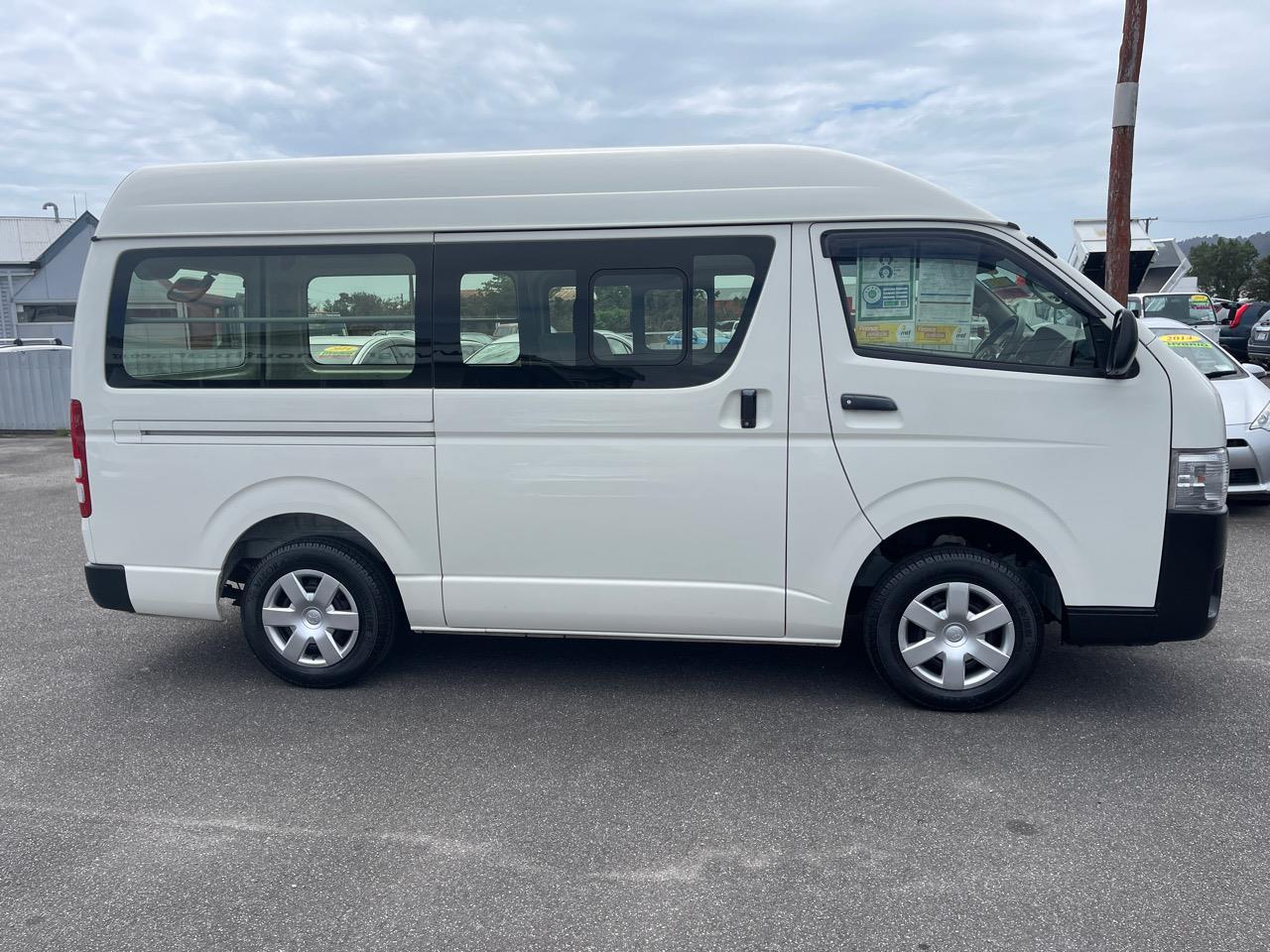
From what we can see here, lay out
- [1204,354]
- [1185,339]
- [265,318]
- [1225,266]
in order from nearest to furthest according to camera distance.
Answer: [265,318] < [1204,354] < [1185,339] < [1225,266]

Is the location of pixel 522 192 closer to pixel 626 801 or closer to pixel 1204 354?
pixel 626 801

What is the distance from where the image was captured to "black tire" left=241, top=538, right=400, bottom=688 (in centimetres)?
454

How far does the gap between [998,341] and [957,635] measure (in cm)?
128

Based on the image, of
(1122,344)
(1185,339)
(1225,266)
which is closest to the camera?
(1122,344)

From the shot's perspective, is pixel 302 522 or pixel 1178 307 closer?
pixel 302 522

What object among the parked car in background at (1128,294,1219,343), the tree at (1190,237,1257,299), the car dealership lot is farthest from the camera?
the tree at (1190,237,1257,299)

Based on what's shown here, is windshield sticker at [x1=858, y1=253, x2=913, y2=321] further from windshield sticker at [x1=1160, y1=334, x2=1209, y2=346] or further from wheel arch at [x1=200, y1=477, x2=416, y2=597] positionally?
windshield sticker at [x1=1160, y1=334, x2=1209, y2=346]

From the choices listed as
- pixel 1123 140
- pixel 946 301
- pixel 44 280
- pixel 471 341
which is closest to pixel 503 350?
pixel 471 341

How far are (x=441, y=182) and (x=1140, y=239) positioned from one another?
1812 cm

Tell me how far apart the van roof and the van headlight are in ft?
4.18

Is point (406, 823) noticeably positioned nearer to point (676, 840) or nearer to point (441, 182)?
point (676, 840)

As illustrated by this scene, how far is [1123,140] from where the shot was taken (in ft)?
31.7

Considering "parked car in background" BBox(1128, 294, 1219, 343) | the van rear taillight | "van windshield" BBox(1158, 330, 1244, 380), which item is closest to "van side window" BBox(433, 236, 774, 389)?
the van rear taillight

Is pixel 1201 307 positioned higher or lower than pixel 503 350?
higher
